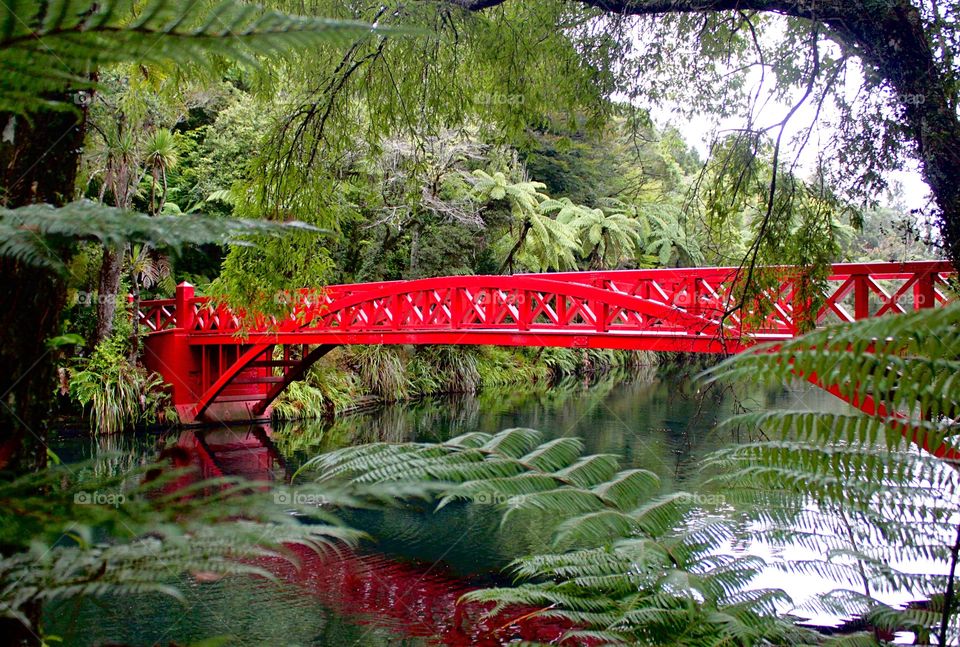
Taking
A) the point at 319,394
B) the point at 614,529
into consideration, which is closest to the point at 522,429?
the point at 614,529

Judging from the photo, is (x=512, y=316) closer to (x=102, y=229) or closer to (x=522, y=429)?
(x=522, y=429)

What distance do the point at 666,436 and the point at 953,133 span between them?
8.60 metres

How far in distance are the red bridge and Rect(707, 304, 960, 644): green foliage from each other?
7.16ft

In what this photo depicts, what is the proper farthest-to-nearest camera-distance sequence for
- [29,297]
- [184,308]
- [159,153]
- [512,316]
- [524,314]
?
[184,308] → [159,153] → [524,314] → [512,316] → [29,297]

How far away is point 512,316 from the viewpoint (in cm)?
973

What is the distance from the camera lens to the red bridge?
5933 mm

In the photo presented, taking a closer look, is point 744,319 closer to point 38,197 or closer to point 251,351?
point 38,197

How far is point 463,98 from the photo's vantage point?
19.7 feet

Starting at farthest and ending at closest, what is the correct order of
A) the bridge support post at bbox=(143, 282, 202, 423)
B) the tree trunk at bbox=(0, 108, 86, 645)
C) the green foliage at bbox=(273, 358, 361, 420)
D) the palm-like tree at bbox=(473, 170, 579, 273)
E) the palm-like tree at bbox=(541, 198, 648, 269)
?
the palm-like tree at bbox=(541, 198, 648, 269) < the palm-like tree at bbox=(473, 170, 579, 273) < the green foliage at bbox=(273, 358, 361, 420) < the bridge support post at bbox=(143, 282, 202, 423) < the tree trunk at bbox=(0, 108, 86, 645)

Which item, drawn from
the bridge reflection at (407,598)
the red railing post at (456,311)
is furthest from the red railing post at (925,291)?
the red railing post at (456,311)

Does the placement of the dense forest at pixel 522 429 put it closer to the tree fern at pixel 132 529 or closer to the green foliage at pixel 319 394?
the tree fern at pixel 132 529

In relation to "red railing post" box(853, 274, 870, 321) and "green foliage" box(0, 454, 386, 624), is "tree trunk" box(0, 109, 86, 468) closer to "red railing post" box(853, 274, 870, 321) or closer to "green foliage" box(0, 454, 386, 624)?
"green foliage" box(0, 454, 386, 624)

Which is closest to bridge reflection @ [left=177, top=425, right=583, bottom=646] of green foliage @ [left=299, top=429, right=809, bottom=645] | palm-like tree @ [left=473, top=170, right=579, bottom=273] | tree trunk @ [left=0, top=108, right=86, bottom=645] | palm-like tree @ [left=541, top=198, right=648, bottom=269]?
green foliage @ [left=299, top=429, right=809, bottom=645]

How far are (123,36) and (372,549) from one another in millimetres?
7758
